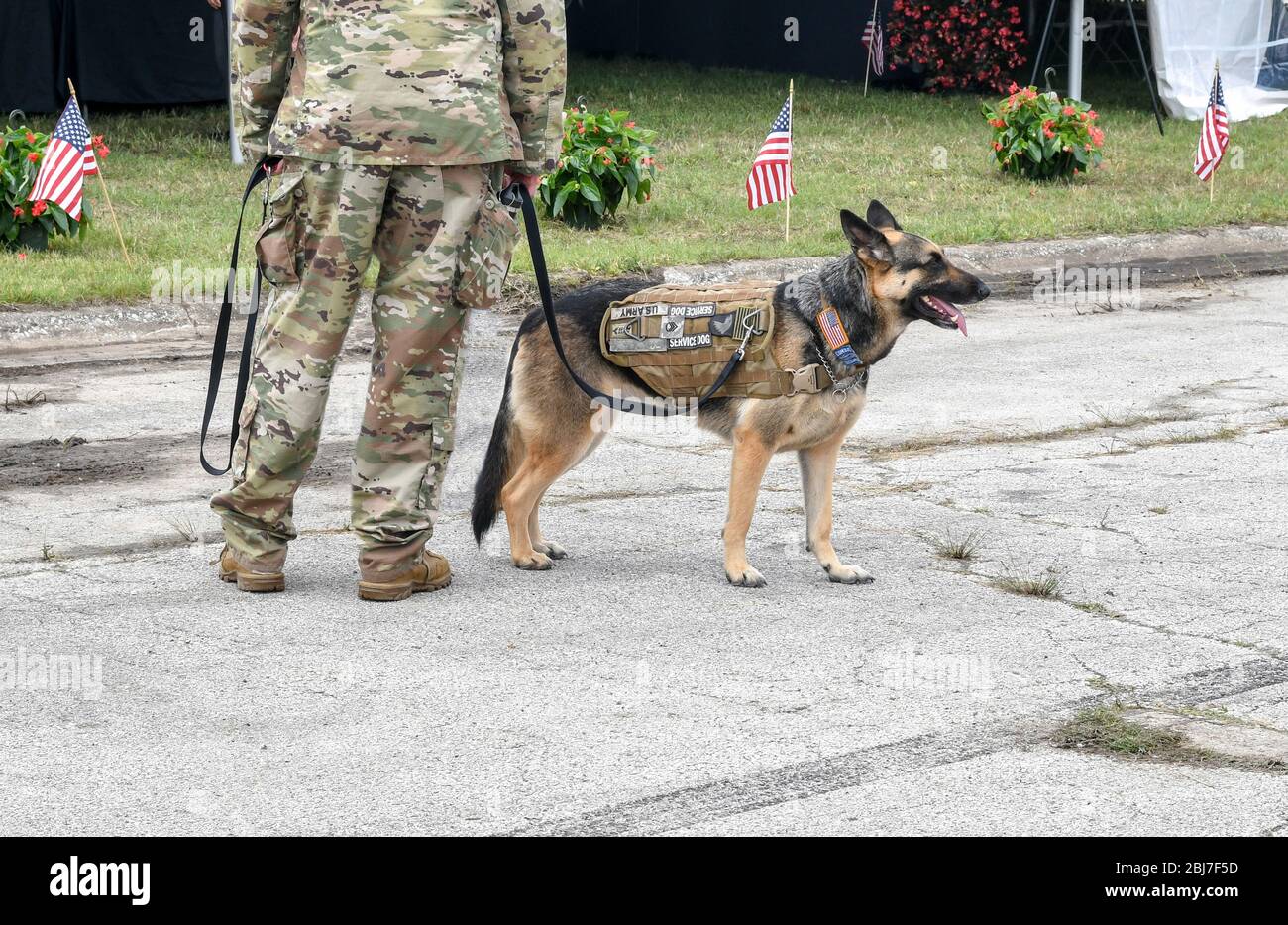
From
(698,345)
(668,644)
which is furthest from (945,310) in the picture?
(668,644)

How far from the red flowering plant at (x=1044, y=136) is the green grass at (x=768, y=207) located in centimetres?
22

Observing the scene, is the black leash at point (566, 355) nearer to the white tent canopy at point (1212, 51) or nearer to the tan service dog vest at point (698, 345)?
the tan service dog vest at point (698, 345)

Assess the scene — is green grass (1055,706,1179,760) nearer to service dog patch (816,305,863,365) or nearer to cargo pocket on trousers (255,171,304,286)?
service dog patch (816,305,863,365)

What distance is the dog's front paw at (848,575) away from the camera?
5297 mm

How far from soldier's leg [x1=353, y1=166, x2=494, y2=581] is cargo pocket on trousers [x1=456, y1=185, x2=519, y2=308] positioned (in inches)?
0.9

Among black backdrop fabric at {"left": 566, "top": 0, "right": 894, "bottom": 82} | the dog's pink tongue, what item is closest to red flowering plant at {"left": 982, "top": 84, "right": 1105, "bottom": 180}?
black backdrop fabric at {"left": 566, "top": 0, "right": 894, "bottom": 82}

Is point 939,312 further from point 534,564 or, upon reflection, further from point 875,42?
point 875,42

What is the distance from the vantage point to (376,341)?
16.1 ft

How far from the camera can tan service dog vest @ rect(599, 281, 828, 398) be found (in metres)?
5.23

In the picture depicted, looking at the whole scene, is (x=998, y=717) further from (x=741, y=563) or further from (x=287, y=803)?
(x=287, y=803)

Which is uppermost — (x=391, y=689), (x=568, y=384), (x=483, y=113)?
(x=483, y=113)

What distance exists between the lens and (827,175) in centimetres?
1444

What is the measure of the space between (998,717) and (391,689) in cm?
154
